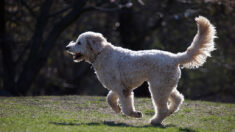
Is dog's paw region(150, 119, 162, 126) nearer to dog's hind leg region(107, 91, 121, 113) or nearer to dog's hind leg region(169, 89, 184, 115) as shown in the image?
dog's hind leg region(169, 89, 184, 115)

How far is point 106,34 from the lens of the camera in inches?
895

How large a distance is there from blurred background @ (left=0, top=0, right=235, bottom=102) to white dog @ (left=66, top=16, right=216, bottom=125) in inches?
268

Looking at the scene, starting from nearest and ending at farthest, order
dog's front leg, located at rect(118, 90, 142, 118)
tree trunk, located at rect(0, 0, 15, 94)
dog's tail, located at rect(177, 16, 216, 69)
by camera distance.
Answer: dog's tail, located at rect(177, 16, 216, 69) → dog's front leg, located at rect(118, 90, 142, 118) → tree trunk, located at rect(0, 0, 15, 94)

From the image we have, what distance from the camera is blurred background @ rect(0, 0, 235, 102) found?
1731cm

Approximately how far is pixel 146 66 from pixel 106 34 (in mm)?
14357

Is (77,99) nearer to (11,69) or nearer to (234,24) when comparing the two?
(11,69)

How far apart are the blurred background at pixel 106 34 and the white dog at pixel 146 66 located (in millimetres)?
6805

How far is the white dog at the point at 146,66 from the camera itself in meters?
8.33

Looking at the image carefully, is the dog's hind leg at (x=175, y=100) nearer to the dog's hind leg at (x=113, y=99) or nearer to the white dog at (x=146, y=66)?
the white dog at (x=146, y=66)

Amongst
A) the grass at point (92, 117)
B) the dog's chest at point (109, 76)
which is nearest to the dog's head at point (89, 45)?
the dog's chest at point (109, 76)

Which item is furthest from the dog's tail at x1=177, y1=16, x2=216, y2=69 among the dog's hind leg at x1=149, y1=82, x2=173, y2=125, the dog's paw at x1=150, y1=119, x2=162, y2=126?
the dog's paw at x1=150, y1=119, x2=162, y2=126

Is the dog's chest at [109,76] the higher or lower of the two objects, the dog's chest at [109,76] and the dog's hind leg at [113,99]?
the higher

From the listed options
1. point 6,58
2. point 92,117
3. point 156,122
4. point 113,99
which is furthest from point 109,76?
point 6,58

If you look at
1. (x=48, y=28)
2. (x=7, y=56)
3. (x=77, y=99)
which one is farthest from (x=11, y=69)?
(x=77, y=99)
